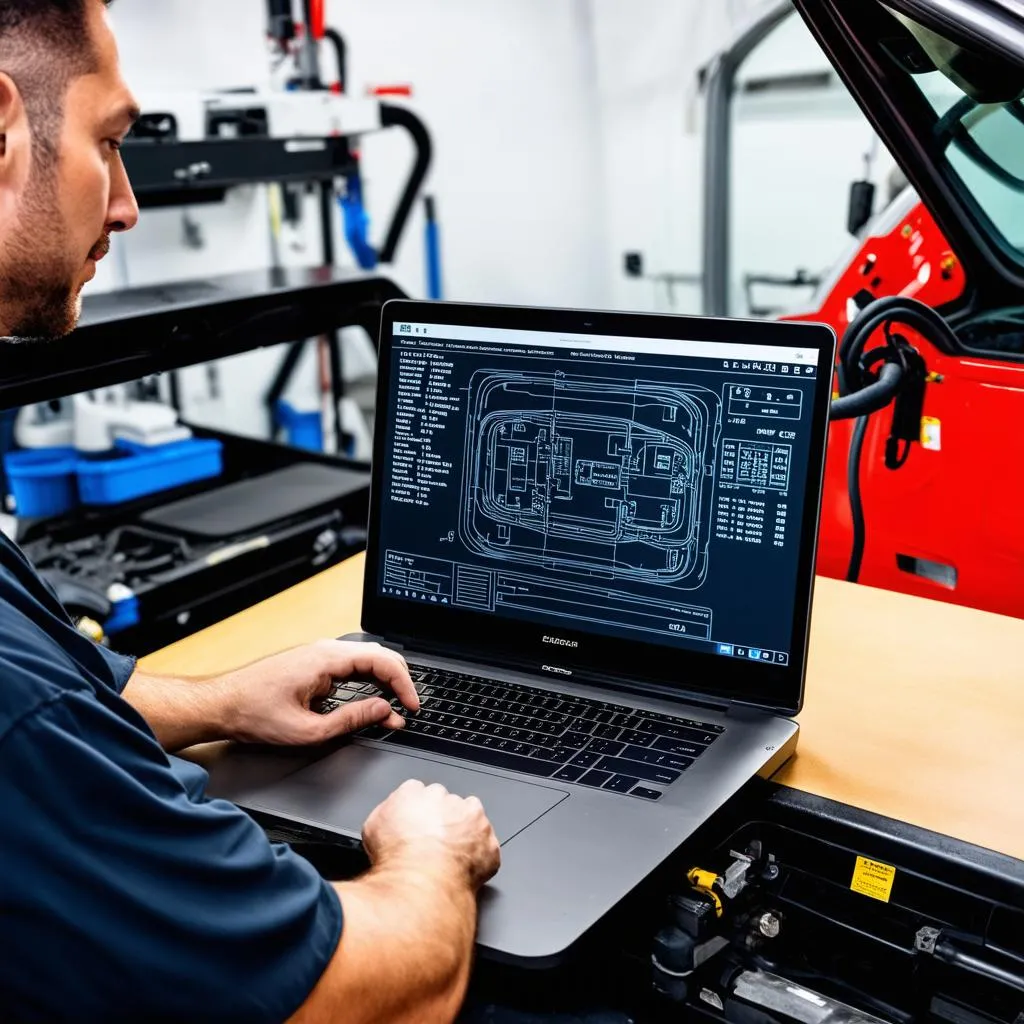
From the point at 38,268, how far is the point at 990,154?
142cm

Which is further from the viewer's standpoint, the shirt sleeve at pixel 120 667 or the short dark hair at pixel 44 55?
the shirt sleeve at pixel 120 667

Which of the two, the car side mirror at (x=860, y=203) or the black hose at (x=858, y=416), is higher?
the car side mirror at (x=860, y=203)

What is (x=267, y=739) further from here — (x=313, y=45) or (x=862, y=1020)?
(x=313, y=45)

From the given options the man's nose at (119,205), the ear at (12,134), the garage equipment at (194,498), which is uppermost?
the ear at (12,134)

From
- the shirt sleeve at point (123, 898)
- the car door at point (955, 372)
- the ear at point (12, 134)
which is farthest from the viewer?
the car door at point (955, 372)

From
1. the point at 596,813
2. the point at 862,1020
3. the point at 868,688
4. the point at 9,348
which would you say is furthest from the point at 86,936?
the point at 9,348

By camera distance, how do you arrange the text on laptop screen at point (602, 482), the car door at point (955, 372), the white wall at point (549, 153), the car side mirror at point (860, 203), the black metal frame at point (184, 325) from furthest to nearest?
the white wall at point (549, 153), the car side mirror at point (860, 203), the car door at point (955, 372), the black metal frame at point (184, 325), the text on laptop screen at point (602, 482)

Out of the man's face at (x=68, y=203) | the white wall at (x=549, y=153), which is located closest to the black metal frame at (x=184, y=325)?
the man's face at (x=68, y=203)

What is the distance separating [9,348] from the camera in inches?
51.2

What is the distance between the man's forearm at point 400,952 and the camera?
666 mm

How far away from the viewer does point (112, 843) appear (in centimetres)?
60

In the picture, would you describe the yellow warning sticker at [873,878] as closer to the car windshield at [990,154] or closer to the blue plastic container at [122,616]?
the car windshield at [990,154]

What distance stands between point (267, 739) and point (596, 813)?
0.32 meters

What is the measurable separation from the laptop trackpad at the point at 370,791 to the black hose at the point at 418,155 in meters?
2.23
